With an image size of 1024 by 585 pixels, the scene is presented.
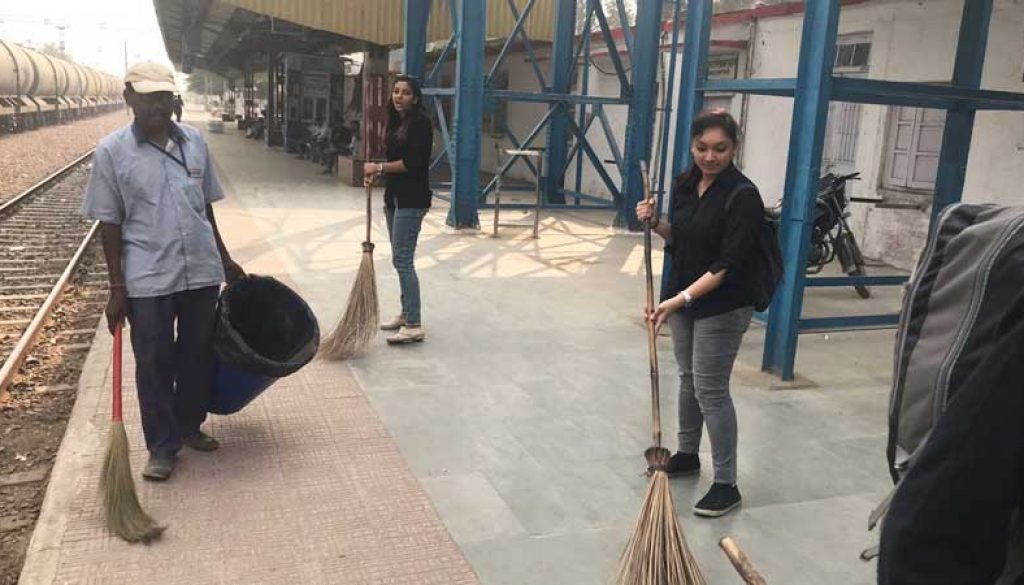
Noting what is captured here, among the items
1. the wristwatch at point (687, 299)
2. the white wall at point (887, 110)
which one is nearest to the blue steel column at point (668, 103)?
the white wall at point (887, 110)

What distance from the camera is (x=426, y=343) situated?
234 inches

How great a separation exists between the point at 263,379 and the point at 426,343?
2115mm

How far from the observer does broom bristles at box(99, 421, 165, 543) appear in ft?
10.3

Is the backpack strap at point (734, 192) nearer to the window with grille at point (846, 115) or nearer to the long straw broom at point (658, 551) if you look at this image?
the long straw broom at point (658, 551)

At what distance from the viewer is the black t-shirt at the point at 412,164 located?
5508 mm

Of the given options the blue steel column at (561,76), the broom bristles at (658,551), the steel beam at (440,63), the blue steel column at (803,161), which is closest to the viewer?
the broom bristles at (658,551)

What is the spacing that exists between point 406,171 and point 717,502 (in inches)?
119

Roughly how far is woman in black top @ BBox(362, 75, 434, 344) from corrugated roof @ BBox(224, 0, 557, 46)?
9.04m

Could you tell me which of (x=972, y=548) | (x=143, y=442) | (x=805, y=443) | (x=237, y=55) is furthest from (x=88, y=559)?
(x=237, y=55)

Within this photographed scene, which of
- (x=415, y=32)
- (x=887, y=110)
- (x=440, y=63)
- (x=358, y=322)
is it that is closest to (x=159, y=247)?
(x=358, y=322)

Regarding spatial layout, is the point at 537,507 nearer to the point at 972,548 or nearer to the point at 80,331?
the point at 972,548

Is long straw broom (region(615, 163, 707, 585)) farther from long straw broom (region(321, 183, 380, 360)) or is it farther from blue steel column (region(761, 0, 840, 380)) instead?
long straw broom (region(321, 183, 380, 360))

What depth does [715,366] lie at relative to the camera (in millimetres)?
3498

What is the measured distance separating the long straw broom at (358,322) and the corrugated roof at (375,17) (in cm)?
953
